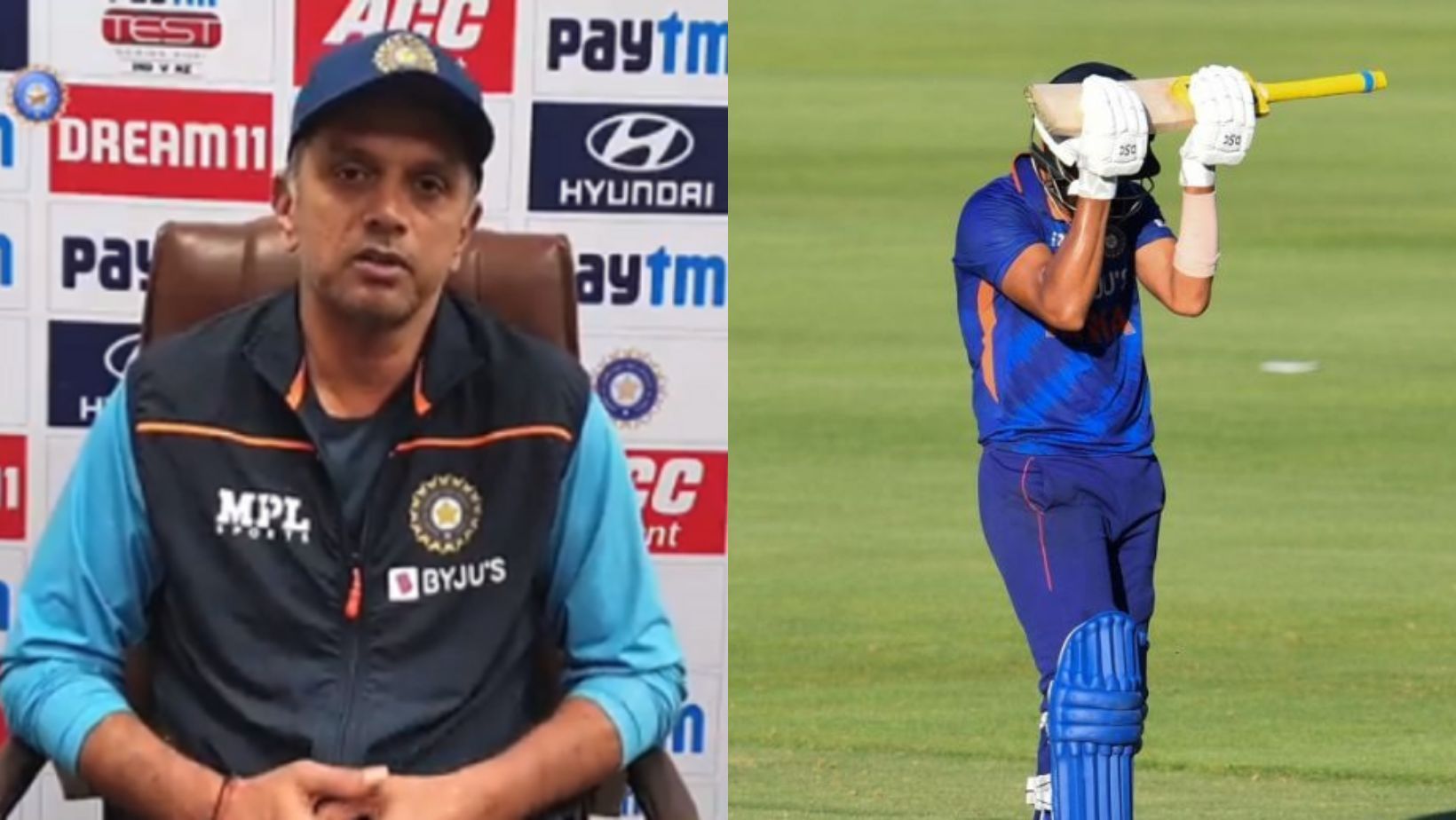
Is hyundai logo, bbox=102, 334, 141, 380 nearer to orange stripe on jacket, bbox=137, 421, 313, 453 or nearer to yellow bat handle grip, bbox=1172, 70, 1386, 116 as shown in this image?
yellow bat handle grip, bbox=1172, 70, 1386, 116

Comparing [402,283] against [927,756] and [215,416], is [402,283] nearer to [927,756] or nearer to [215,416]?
[215,416]

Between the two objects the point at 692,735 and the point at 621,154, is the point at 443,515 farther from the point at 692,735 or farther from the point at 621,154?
the point at 692,735

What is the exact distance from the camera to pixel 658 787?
4906mm

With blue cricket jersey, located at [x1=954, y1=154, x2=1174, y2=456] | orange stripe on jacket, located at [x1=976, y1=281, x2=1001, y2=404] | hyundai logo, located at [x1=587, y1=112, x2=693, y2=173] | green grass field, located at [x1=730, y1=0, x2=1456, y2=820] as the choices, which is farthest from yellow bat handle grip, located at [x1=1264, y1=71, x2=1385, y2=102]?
green grass field, located at [x1=730, y1=0, x2=1456, y2=820]

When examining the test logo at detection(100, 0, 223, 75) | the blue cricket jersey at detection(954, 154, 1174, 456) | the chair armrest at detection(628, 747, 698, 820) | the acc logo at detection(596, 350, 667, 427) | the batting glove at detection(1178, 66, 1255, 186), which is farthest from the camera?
the blue cricket jersey at detection(954, 154, 1174, 456)

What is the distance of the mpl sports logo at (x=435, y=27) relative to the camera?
23.7 feet

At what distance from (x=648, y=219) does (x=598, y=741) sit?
2738 mm

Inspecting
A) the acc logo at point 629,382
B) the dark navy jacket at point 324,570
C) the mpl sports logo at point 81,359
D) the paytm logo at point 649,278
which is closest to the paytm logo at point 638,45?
the paytm logo at point 649,278

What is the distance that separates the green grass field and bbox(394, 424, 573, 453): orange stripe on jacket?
494 cm

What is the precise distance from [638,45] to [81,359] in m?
1.29

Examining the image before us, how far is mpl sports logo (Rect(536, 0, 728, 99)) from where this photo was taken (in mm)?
7266

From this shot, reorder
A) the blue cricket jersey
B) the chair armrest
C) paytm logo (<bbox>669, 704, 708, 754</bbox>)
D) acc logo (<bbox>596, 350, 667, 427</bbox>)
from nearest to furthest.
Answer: the chair armrest, acc logo (<bbox>596, 350, 667, 427</bbox>), paytm logo (<bbox>669, 704, 708, 754</bbox>), the blue cricket jersey

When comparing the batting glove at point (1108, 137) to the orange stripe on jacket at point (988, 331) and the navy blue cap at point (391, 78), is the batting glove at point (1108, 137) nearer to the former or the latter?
the orange stripe on jacket at point (988, 331)

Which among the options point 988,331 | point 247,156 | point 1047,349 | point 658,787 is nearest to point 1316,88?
point 1047,349
